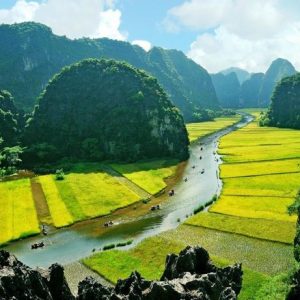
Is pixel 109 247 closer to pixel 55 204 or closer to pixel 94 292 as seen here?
pixel 55 204

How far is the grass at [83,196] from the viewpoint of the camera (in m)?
79.4

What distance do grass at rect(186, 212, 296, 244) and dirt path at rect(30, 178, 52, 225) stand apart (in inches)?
910

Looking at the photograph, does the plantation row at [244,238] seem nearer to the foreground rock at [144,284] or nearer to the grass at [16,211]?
the foreground rock at [144,284]

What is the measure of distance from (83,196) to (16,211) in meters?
13.8

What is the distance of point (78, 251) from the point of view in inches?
2469

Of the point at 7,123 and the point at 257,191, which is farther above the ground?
the point at 7,123

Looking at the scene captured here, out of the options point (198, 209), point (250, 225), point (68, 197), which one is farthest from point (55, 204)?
point (250, 225)

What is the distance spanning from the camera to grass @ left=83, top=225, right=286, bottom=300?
4875cm

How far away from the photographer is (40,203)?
86.7 meters

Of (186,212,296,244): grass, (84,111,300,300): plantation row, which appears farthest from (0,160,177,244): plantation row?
(186,212,296,244): grass

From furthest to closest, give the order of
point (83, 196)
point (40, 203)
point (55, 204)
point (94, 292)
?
1. point (83, 196)
2. point (40, 203)
3. point (55, 204)
4. point (94, 292)

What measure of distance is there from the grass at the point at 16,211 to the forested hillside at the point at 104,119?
35772mm

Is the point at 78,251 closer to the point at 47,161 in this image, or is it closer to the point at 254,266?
the point at 254,266

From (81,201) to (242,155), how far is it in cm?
5740
